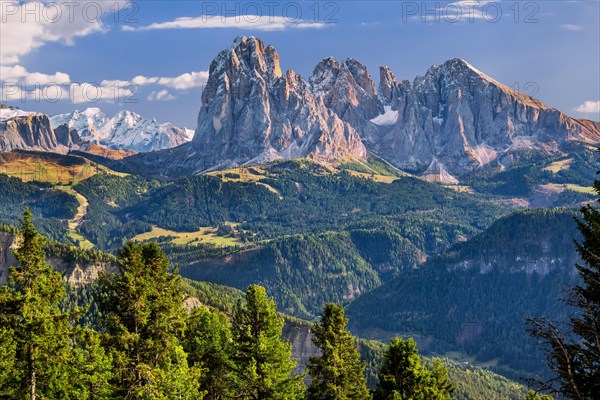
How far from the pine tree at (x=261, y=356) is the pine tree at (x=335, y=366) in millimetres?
3632

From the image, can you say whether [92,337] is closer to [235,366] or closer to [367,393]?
[235,366]

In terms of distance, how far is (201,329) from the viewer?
68.8 meters

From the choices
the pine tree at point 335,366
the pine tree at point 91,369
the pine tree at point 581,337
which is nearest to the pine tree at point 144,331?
the pine tree at point 91,369

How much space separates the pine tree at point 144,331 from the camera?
2106 inches

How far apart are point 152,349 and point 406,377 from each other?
22889 millimetres

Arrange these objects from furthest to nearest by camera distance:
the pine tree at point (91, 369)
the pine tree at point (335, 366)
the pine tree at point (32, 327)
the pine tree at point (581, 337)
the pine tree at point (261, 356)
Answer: the pine tree at point (335, 366) → the pine tree at point (261, 356) → the pine tree at point (91, 369) → the pine tree at point (32, 327) → the pine tree at point (581, 337)

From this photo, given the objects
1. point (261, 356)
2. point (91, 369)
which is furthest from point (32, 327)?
point (261, 356)

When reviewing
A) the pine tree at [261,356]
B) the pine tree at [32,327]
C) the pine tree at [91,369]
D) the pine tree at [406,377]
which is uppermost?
the pine tree at [32,327]

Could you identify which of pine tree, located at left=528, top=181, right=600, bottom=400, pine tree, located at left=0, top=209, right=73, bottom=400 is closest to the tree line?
pine tree, located at left=0, top=209, right=73, bottom=400

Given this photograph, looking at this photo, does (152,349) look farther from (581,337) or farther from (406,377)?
(581,337)

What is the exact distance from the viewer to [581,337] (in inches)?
1709

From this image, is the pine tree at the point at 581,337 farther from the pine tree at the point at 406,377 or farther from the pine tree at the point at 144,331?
the pine tree at the point at 144,331

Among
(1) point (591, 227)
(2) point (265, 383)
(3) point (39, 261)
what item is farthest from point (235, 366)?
(1) point (591, 227)

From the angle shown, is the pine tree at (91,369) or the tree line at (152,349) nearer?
the tree line at (152,349)
